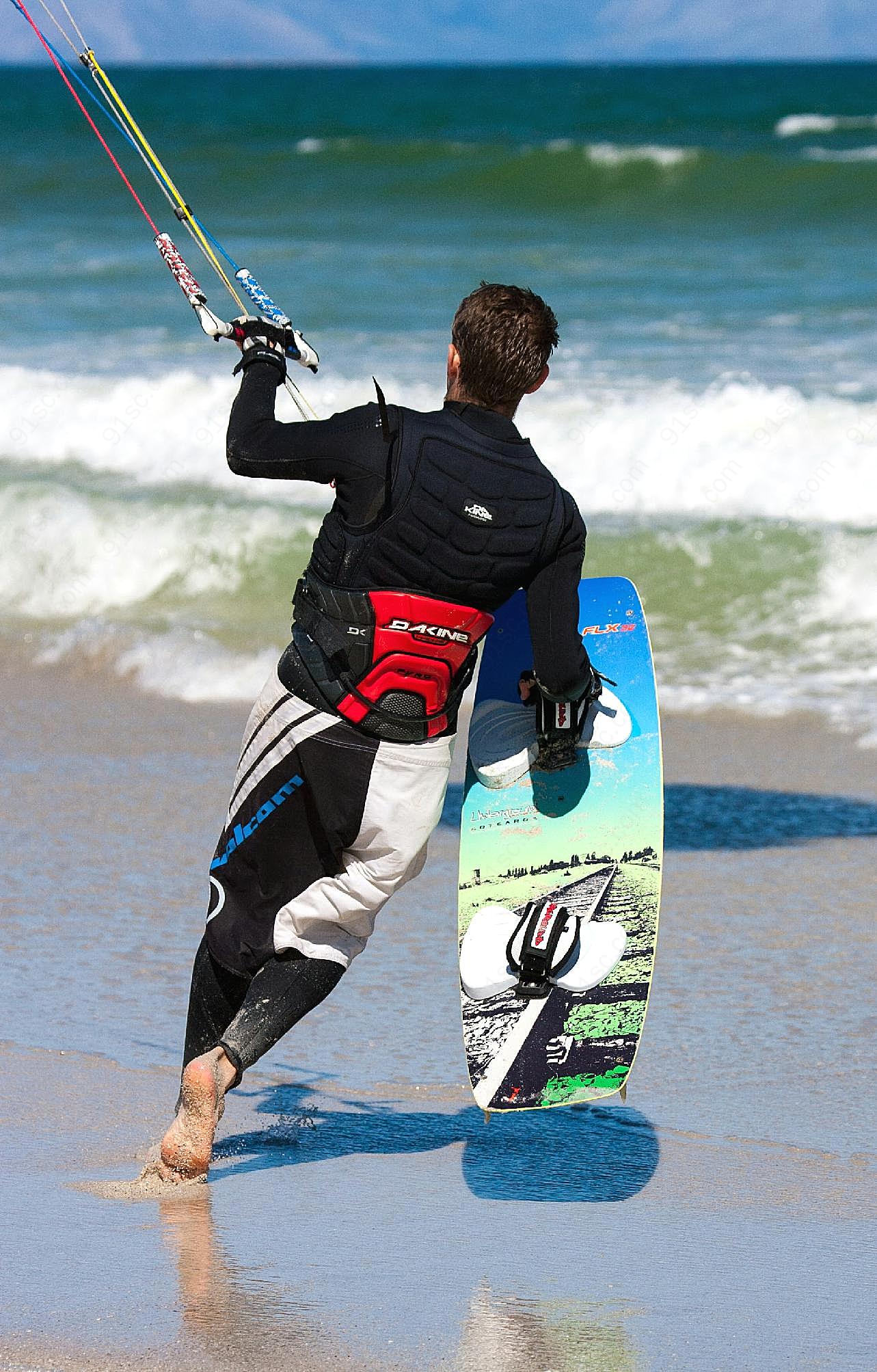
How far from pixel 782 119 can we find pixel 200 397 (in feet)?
109

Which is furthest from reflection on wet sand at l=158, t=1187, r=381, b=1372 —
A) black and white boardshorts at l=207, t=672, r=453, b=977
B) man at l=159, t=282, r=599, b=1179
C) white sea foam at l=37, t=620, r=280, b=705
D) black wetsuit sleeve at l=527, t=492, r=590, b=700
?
white sea foam at l=37, t=620, r=280, b=705

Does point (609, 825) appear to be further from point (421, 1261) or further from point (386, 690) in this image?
point (421, 1261)

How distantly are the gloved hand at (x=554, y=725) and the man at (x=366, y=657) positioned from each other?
36cm

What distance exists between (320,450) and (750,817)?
10.3 feet

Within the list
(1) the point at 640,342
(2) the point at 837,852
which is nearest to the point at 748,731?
(2) the point at 837,852

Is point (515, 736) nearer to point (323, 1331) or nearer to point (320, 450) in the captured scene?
point (320, 450)

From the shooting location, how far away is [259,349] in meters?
3.05

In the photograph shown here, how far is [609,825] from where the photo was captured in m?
3.57

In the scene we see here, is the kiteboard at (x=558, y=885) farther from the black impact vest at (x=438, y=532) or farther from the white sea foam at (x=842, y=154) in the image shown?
the white sea foam at (x=842, y=154)

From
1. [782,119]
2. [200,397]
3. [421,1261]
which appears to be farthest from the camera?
[782,119]

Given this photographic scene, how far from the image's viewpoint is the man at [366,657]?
2.90 meters

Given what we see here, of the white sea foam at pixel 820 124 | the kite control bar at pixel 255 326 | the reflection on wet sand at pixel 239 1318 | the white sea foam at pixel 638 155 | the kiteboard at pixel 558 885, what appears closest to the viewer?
the reflection on wet sand at pixel 239 1318

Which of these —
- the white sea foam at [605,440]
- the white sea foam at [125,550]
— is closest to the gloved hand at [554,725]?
the white sea foam at [125,550]

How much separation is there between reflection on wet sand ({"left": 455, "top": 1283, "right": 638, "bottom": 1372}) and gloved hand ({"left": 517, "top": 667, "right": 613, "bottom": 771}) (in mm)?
1201
